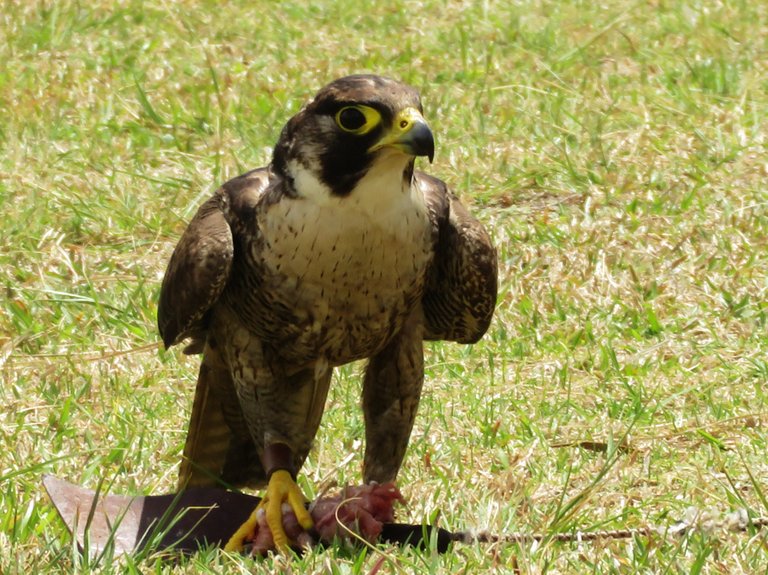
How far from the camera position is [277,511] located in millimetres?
4090

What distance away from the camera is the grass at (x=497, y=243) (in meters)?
4.34

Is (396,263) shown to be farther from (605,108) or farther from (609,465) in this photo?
(605,108)

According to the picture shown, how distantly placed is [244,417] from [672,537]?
1.33 metres

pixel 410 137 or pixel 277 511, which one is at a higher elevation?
pixel 410 137

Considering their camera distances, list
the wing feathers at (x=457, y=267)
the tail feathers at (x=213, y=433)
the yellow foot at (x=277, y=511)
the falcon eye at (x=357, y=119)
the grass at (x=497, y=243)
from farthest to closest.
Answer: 1. the tail feathers at (x=213, y=433)
2. the grass at (x=497, y=243)
3. the wing feathers at (x=457, y=267)
4. the yellow foot at (x=277, y=511)
5. the falcon eye at (x=357, y=119)

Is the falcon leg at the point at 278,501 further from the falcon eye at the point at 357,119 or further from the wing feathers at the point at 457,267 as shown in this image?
the falcon eye at the point at 357,119

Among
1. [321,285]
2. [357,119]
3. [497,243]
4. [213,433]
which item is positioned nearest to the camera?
[357,119]

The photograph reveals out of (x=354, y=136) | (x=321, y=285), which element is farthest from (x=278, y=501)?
(x=354, y=136)

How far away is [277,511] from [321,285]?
62cm

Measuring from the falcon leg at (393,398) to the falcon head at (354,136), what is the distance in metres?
0.60

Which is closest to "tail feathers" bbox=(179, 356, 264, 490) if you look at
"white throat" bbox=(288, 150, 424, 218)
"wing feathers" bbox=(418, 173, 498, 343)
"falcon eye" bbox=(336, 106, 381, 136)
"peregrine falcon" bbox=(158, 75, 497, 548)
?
"peregrine falcon" bbox=(158, 75, 497, 548)

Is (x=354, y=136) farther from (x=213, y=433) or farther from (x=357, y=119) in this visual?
(x=213, y=433)

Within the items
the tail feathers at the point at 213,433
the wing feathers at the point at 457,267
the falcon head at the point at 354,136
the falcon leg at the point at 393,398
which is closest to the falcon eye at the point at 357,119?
the falcon head at the point at 354,136

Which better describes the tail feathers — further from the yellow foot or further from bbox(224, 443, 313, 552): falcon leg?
the yellow foot
